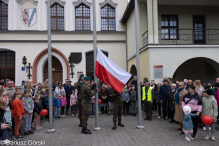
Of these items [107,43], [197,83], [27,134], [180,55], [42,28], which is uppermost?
[42,28]

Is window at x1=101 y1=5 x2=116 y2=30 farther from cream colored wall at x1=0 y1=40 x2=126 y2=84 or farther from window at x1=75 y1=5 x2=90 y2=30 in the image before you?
cream colored wall at x1=0 y1=40 x2=126 y2=84

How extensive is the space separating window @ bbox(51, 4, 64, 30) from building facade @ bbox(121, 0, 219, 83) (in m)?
5.62

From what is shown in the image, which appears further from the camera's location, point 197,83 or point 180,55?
point 180,55

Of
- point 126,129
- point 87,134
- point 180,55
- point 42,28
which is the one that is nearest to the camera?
point 87,134

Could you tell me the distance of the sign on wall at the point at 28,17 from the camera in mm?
17062

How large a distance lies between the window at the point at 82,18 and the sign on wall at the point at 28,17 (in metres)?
3.81

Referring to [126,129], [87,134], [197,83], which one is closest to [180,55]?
[197,83]

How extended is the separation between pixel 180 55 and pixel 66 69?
9857mm

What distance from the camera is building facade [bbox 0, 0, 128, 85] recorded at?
16766 mm

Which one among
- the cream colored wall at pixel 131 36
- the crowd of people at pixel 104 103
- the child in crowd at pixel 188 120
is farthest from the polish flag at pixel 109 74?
the cream colored wall at pixel 131 36

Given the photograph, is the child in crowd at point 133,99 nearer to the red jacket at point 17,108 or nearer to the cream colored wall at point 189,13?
the red jacket at point 17,108

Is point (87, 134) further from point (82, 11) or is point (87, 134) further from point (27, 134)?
point (82, 11)

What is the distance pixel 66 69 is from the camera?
17312mm

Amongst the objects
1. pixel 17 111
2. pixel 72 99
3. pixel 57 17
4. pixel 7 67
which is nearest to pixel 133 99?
pixel 72 99
